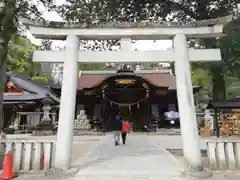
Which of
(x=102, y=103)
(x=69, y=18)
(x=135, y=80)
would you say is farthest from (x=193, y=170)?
(x=102, y=103)

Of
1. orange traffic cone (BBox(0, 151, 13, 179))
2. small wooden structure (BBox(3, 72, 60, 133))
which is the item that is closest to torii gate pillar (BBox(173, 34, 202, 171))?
orange traffic cone (BBox(0, 151, 13, 179))

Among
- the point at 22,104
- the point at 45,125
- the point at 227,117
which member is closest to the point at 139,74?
the point at 45,125

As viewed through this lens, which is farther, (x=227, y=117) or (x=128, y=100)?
(x=128, y=100)

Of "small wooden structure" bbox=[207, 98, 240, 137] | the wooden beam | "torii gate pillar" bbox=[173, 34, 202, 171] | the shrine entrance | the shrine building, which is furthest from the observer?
the shrine building

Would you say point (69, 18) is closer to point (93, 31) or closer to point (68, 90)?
point (93, 31)

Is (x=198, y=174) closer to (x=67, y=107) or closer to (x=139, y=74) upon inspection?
(x=67, y=107)

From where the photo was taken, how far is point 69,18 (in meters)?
9.19

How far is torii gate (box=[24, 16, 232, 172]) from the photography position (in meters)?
6.22

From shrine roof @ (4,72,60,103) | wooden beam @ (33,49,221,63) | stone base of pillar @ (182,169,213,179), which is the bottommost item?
stone base of pillar @ (182,169,213,179)

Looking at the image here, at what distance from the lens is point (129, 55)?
6.69 metres

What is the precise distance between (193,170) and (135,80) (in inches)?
534

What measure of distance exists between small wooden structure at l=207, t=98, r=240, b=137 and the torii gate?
17.4 feet

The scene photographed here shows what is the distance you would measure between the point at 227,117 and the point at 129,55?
7.80 m

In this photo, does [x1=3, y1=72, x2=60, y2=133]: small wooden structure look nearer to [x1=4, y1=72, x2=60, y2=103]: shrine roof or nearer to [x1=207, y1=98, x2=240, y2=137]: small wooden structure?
[x1=4, y1=72, x2=60, y2=103]: shrine roof
